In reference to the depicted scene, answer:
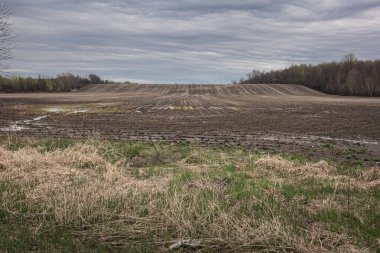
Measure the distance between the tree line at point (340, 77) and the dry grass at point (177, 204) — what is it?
96.3 metres

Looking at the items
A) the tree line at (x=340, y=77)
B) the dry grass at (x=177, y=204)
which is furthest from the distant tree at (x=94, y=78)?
the dry grass at (x=177, y=204)

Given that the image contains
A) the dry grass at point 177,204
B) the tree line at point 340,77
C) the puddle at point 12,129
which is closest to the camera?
the dry grass at point 177,204

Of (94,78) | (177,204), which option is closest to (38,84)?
(94,78)

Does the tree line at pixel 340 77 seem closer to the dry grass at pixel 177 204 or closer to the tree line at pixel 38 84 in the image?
the tree line at pixel 38 84

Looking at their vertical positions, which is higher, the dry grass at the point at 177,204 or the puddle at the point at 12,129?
the puddle at the point at 12,129

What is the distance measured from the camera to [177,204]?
774 cm

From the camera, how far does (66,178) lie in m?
10.4

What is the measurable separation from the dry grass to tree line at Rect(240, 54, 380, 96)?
96.3m

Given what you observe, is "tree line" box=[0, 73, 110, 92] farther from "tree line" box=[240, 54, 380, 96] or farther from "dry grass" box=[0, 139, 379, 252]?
"dry grass" box=[0, 139, 379, 252]

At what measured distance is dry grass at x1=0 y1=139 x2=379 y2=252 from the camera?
6574mm

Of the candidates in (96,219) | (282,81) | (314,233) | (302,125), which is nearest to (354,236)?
(314,233)

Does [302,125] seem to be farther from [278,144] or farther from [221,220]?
[221,220]

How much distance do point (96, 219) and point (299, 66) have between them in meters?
155

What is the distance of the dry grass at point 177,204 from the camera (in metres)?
6.57
